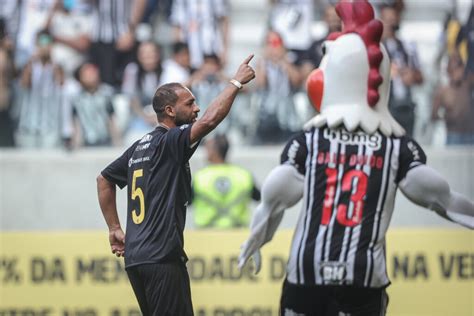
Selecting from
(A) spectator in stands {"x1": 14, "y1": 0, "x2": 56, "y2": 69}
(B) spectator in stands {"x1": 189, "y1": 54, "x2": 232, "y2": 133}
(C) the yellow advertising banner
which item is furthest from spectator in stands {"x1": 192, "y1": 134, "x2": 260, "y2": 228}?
(A) spectator in stands {"x1": 14, "y1": 0, "x2": 56, "y2": 69}

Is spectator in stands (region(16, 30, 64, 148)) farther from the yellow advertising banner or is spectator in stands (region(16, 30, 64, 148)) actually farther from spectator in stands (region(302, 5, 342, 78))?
spectator in stands (region(302, 5, 342, 78))

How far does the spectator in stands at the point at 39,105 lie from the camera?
1303 centimetres

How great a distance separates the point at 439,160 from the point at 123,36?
11.9 ft

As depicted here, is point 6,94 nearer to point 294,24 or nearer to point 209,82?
point 209,82

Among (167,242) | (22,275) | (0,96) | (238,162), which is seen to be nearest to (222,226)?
(238,162)

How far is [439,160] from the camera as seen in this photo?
12.6 m

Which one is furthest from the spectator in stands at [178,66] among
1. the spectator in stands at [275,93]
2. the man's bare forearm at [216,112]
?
the man's bare forearm at [216,112]

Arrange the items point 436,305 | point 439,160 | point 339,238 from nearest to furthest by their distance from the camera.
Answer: point 339,238 < point 436,305 < point 439,160

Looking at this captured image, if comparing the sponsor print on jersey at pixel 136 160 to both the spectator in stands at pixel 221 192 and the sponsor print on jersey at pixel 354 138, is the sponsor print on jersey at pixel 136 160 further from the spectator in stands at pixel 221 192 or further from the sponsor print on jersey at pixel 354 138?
the spectator in stands at pixel 221 192

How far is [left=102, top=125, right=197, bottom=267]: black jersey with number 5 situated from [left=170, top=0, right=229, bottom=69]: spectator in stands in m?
5.72

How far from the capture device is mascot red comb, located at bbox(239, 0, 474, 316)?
6.85m

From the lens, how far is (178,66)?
12969mm

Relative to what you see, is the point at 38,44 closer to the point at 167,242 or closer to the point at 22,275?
the point at 22,275

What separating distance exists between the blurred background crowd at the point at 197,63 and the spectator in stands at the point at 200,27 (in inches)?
0.4
